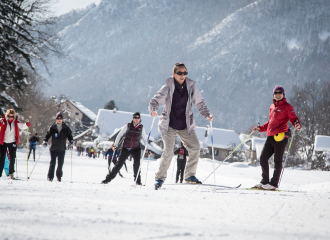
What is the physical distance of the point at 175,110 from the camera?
4.89 metres

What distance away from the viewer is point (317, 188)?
7699 mm

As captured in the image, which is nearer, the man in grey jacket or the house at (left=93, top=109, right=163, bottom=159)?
the man in grey jacket

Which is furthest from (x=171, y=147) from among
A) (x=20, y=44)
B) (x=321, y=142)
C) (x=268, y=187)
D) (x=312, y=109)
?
(x=312, y=109)

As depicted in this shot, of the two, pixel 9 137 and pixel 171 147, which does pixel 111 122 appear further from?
pixel 171 147

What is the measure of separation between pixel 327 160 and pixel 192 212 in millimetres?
23759

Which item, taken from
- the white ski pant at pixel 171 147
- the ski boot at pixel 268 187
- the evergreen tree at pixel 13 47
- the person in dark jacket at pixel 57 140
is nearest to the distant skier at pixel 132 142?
the person in dark jacket at pixel 57 140

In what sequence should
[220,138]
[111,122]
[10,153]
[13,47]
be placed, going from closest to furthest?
[10,153] < [13,47] < [111,122] < [220,138]

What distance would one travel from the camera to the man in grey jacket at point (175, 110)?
478 cm

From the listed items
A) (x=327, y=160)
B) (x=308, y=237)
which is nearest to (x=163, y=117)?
(x=308, y=237)

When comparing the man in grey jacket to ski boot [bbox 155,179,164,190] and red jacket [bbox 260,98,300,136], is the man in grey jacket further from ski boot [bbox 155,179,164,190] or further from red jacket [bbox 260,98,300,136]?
red jacket [bbox 260,98,300,136]

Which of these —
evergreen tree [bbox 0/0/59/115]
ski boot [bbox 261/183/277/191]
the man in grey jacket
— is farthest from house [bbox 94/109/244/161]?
the man in grey jacket

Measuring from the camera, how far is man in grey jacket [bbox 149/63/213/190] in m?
4.78

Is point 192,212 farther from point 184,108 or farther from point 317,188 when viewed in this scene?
point 317,188

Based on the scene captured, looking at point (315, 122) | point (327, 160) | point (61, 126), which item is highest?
point (315, 122)
